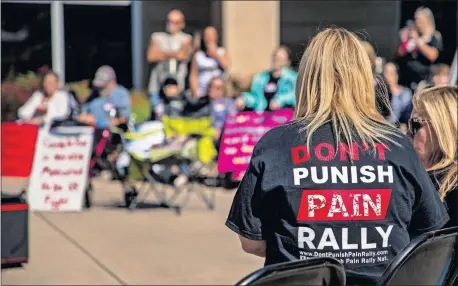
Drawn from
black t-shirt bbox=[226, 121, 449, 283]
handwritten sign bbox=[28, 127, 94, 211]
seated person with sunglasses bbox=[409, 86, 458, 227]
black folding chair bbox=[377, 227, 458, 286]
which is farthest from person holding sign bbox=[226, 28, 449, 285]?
handwritten sign bbox=[28, 127, 94, 211]

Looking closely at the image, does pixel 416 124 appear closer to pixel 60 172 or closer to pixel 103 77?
pixel 60 172

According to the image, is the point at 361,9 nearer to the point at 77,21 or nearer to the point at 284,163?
the point at 77,21

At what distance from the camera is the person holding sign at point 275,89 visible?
9.69 metres

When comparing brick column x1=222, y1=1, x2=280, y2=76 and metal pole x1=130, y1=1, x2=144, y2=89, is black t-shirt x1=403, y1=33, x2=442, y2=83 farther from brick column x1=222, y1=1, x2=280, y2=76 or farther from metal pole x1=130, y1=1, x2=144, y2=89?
metal pole x1=130, y1=1, x2=144, y2=89

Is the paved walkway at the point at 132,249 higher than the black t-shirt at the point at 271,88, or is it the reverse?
the black t-shirt at the point at 271,88

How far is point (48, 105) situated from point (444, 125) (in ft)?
22.6

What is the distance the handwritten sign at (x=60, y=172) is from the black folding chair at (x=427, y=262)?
6238 millimetres

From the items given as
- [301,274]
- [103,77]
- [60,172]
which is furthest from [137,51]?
[301,274]

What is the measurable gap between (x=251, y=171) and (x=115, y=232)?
5189mm

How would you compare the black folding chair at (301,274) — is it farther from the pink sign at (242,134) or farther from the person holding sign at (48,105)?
the person holding sign at (48,105)

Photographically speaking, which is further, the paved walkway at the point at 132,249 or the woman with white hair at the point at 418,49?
the woman with white hair at the point at 418,49

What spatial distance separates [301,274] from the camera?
2301mm

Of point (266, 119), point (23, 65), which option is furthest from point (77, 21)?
point (266, 119)

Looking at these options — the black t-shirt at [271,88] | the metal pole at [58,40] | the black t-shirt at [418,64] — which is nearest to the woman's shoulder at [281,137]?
the black t-shirt at [271,88]
